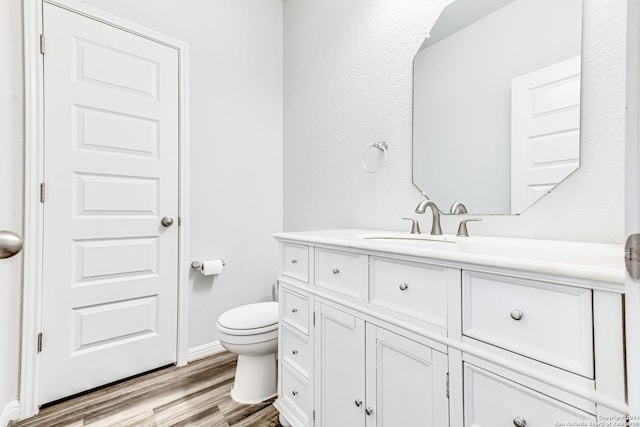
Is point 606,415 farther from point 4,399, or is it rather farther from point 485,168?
point 4,399

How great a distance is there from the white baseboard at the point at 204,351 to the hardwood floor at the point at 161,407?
0.57 feet

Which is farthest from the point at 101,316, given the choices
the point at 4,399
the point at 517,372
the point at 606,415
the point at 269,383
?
the point at 606,415

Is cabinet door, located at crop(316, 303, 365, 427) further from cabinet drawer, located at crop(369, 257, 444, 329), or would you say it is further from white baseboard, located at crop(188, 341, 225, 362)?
white baseboard, located at crop(188, 341, 225, 362)

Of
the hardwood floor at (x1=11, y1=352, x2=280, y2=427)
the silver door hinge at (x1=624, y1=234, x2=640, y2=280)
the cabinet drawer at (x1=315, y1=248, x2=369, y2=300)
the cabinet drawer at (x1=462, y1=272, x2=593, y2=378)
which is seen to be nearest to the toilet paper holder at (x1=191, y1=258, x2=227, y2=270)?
the hardwood floor at (x1=11, y1=352, x2=280, y2=427)

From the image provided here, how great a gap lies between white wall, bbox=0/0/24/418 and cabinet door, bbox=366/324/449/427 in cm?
160

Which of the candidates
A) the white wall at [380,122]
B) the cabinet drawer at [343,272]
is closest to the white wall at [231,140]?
the white wall at [380,122]

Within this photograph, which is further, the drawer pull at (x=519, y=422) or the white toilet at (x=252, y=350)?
the white toilet at (x=252, y=350)

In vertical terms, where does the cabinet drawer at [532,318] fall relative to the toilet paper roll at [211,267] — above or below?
above

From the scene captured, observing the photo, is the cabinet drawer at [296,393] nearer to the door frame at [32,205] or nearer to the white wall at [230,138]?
the white wall at [230,138]

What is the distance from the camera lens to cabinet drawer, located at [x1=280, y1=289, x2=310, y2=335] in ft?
4.23

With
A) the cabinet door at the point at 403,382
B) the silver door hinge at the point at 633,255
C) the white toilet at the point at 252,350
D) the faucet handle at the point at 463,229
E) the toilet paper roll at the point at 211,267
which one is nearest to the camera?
the silver door hinge at the point at 633,255

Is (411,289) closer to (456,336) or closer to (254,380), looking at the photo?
(456,336)

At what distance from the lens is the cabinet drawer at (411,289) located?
812mm

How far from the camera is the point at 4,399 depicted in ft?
4.49
